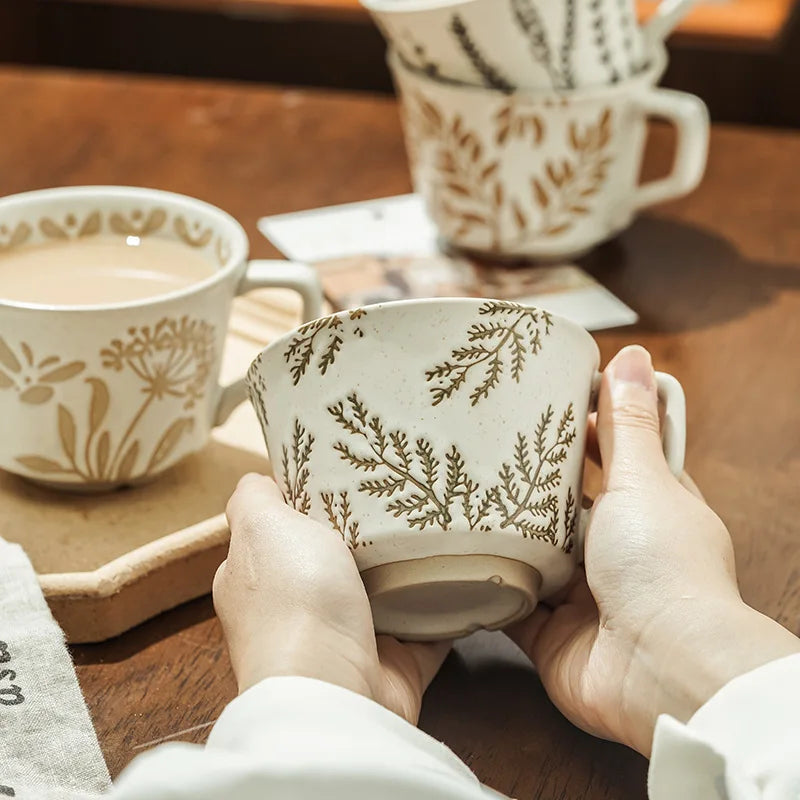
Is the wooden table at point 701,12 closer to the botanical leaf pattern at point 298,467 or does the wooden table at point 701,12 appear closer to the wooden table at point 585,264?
the wooden table at point 585,264

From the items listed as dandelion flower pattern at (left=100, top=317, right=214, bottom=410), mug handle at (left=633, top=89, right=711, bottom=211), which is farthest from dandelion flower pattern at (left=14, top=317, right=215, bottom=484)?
mug handle at (left=633, top=89, right=711, bottom=211)

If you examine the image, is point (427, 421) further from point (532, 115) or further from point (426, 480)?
point (532, 115)

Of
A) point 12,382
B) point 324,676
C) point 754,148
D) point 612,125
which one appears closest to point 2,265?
point 12,382

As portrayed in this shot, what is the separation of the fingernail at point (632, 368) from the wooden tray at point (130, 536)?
22 centimetres

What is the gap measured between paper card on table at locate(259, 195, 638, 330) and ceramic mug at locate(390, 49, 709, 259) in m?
0.02

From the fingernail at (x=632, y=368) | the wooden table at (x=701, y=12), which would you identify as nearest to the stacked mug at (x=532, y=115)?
the fingernail at (x=632, y=368)

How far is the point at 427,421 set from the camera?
514mm

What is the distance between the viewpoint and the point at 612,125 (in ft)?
3.12

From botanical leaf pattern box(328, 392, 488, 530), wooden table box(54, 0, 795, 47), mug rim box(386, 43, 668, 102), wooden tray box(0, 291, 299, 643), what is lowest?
wooden table box(54, 0, 795, 47)

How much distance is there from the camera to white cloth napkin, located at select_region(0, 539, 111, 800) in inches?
20.2

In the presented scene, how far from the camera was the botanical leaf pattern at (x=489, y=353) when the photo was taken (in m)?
0.51

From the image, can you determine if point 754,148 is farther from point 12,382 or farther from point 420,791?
point 420,791

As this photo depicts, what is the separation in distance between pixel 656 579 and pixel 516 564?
60 millimetres

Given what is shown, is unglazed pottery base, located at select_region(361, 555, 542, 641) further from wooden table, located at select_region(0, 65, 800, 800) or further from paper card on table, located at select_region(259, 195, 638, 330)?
paper card on table, located at select_region(259, 195, 638, 330)
